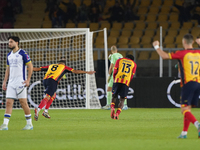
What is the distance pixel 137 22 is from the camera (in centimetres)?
2153

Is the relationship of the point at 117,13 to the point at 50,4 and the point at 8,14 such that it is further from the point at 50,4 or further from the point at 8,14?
the point at 8,14

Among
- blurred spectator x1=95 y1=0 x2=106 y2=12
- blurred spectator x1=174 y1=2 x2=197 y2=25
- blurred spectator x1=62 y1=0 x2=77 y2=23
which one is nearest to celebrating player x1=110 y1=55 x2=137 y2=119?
blurred spectator x1=174 y1=2 x2=197 y2=25

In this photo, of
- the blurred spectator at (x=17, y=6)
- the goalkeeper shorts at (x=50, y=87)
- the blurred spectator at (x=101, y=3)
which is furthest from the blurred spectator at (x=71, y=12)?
the goalkeeper shorts at (x=50, y=87)

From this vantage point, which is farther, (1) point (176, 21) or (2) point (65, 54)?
(1) point (176, 21)

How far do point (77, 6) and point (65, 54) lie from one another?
7519 millimetres

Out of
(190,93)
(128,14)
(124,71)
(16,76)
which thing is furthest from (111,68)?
(128,14)

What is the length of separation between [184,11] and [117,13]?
321 centimetres

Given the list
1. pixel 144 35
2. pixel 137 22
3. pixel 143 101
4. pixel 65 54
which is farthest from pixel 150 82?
pixel 137 22

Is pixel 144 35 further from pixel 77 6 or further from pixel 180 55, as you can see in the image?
pixel 180 55

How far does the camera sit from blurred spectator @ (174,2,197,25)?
21342 mm

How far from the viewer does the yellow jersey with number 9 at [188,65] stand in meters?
6.85

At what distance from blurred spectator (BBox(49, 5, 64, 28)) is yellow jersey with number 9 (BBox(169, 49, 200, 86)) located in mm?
14493

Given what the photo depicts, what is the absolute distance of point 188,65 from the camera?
6.88 m

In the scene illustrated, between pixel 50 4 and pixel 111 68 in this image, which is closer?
pixel 111 68
